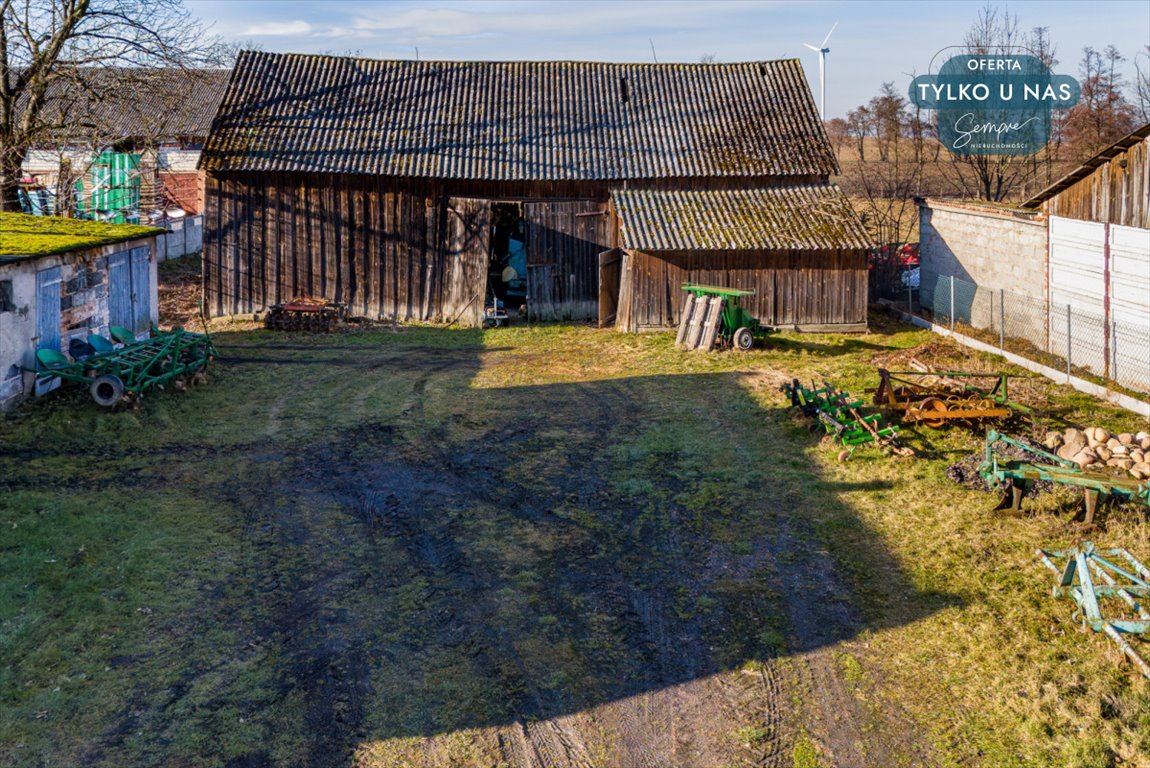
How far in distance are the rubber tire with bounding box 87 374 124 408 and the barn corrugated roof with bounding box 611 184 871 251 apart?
11.6 meters

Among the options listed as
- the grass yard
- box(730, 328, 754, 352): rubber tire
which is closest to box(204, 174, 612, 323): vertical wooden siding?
box(730, 328, 754, 352): rubber tire

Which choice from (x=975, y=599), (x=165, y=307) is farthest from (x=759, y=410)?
(x=165, y=307)

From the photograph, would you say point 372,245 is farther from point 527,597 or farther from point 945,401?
point 527,597

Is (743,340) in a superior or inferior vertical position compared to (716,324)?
inferior

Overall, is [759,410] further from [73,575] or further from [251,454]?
[73,575]

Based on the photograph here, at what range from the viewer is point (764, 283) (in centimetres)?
2320

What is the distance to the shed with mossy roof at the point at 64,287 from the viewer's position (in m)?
14.8

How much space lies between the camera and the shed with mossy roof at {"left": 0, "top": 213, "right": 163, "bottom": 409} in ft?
48.7

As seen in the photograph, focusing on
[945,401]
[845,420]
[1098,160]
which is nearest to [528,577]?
[845,420]

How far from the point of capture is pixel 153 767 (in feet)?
22.3

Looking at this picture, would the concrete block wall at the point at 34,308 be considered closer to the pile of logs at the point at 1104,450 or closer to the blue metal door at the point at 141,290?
the blue metal door at the point at 141,290

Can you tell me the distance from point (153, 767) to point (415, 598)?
2.97 metres

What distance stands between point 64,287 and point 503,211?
1223 cm

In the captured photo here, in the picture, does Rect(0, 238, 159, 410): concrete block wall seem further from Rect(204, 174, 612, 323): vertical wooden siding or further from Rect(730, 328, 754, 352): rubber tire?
Rect(730, 328, 754, 352): rubber tire
